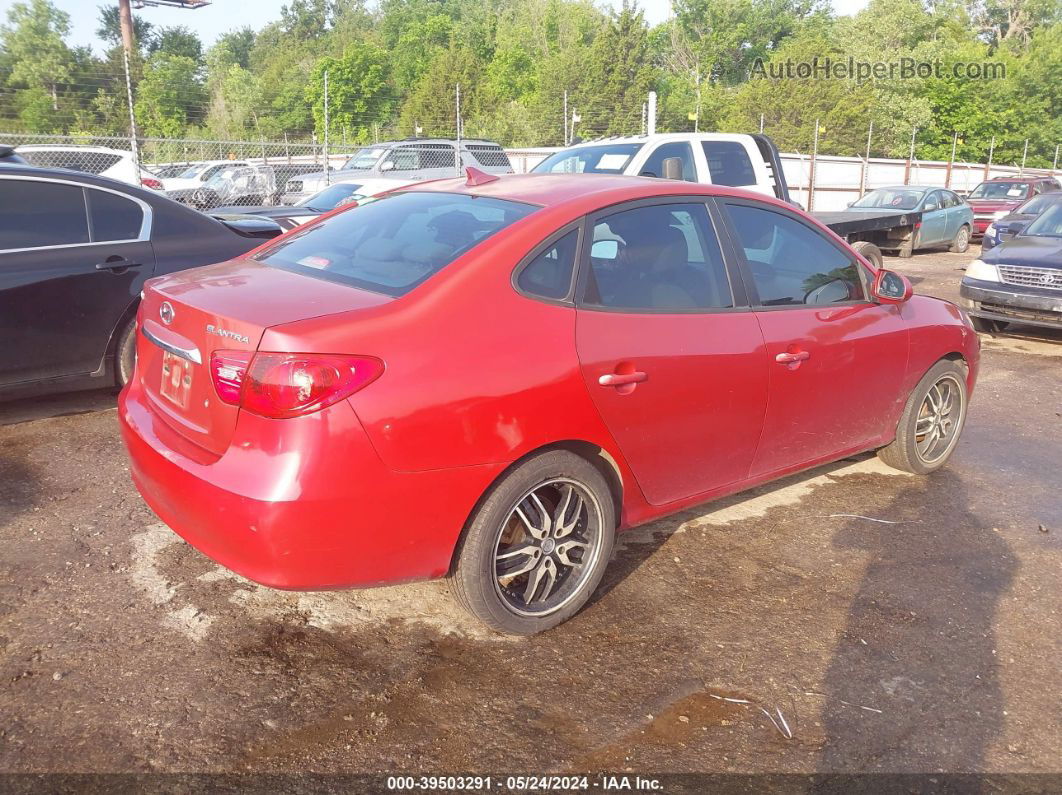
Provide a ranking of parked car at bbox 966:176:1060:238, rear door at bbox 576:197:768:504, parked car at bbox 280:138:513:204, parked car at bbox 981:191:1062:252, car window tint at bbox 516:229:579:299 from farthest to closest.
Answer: parked car at bbox 966:176:1060:238
parked car at bbox 280:138:513:204
parked car at bbox 981:191:1062:252
rear door at bbox 576:197:768:504
car window tint at bbox 516:229:579:299

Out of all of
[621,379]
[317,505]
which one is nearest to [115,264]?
[317,505]

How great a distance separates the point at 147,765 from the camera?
2.54m

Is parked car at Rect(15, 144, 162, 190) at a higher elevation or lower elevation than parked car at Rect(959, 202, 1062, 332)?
higher

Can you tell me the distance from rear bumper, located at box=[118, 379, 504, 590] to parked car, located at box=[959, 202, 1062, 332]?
25.8 feet

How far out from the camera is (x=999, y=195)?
2097 centimetres

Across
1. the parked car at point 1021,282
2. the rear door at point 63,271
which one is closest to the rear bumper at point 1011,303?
the parked car at point 1021,282

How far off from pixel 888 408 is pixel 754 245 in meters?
1.31

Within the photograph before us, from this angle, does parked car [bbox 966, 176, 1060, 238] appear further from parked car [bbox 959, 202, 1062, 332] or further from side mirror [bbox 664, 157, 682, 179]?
side mirror [bbox 664, 157, 682, 179]

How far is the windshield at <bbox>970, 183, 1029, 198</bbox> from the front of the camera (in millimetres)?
20781

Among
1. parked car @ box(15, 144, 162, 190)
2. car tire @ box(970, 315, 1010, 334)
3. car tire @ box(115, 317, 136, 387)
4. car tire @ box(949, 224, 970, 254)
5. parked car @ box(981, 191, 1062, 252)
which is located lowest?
car tire @ box(970, 315, 1010, 334)

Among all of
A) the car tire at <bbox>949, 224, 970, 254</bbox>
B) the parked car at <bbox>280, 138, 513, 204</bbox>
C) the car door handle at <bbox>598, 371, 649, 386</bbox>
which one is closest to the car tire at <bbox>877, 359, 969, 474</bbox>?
the car door handle at <bbox>598, 371, 649, 386</bbox>

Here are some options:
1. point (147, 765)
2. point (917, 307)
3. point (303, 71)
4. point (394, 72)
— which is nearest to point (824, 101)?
point (394, 72)

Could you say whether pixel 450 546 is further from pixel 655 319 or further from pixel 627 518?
pixel 655 319

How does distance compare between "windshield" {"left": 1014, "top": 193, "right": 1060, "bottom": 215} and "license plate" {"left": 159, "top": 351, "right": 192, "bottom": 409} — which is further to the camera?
"windshield" {"left": 1014, "top": 193, "right": 1060, "bottom": 215}
